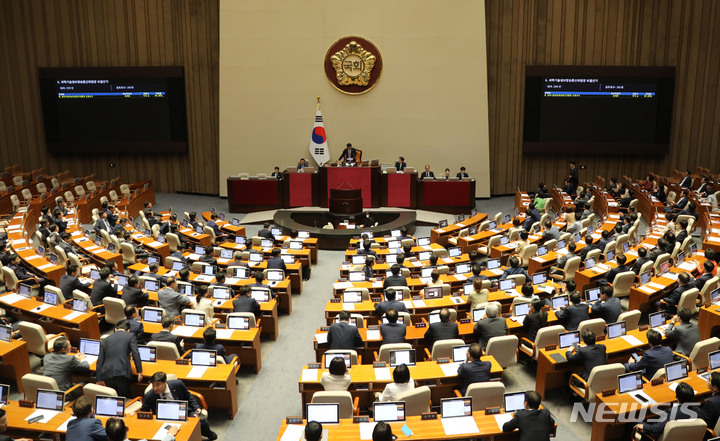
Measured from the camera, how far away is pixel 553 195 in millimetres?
20672

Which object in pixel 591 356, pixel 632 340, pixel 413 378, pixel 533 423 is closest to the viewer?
pixel 533 423

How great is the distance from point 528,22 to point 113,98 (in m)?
15.9

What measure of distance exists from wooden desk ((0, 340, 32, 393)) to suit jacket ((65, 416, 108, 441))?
3052 mm

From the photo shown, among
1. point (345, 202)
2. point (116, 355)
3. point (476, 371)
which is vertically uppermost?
point (345, 202)

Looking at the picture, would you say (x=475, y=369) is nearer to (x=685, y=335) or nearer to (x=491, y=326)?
(x=491, y=326)

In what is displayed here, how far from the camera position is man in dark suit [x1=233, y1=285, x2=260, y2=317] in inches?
378

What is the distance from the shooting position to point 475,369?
716cm

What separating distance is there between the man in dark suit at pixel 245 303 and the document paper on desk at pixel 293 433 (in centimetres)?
361

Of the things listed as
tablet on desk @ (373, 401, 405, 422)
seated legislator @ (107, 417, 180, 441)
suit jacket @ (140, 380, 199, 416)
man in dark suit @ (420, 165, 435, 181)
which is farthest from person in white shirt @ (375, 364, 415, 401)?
man in dark suit @ (420, 165, 435, 181)

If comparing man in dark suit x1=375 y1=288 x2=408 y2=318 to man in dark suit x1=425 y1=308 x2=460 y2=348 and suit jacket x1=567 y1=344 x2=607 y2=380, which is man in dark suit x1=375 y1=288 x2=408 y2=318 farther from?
suit jacket x1=567 y1=344 x2=607 y2=380

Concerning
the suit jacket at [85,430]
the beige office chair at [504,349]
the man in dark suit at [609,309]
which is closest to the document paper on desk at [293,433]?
the suit jacket at [85,430]

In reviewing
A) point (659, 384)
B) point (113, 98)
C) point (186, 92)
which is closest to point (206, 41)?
point (186, 92)

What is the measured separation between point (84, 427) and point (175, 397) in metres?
1.13

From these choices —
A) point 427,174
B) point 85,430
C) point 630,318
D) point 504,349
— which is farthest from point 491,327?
point 427,174
